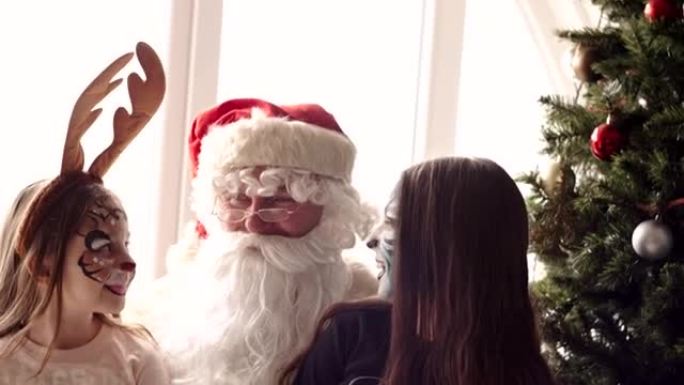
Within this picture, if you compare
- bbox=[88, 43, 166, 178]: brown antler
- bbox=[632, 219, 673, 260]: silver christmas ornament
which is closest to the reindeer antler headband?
bbox=[88, 43, 166, 178]: brown antler

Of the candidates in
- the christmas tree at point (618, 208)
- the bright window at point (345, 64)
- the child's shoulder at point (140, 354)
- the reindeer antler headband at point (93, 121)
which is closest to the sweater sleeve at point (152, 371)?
the child's shoulder at point (140, 354)

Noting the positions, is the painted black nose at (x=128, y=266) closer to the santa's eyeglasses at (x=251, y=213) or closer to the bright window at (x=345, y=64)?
the santa's eyeglasses at (x=251, y=213)

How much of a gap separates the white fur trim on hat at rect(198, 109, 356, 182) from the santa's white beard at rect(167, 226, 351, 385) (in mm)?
127

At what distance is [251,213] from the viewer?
1912 mm

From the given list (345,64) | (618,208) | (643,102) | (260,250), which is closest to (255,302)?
(260,250)

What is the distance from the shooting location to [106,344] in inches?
66.3

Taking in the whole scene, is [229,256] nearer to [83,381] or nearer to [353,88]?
[83,381]

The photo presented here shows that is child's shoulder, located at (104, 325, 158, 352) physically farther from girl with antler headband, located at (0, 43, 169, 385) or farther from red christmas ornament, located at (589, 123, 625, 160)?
red christmas ornament, located at (589, 123, 625, 160)

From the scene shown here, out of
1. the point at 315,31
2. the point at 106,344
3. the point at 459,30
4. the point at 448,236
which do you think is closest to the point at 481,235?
the point at 448,236

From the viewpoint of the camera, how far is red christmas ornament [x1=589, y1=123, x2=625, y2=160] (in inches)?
72.6

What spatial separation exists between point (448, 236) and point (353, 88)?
144cm

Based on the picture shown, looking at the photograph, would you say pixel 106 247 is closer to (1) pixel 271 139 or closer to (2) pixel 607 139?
(1) pixel 271 139

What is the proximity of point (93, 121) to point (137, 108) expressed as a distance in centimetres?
8

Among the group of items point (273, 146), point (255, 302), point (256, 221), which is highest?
point (273, 146)
